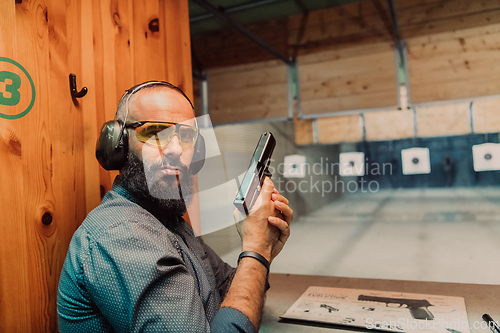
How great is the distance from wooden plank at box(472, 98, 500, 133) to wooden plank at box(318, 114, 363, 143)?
5.16ft

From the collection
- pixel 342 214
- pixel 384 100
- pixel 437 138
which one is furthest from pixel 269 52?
pixel 437 138

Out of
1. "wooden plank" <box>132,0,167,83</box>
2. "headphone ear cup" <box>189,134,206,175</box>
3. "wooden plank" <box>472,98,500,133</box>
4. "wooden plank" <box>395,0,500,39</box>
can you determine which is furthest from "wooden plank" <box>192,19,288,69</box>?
"wooden plank" <box>472,98,500,133</box>

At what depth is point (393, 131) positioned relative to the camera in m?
5.61

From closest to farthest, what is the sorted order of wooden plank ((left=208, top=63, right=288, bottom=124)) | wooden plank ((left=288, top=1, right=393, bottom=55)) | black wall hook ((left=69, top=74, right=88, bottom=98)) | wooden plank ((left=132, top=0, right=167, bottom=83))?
black wall hook ((left=69, top=74, right=88, bottom=98))
wooden plank ((left=132, top=0, right=167, bottom=83))
wooden plank ((left=208, top=63, right=288, bottom=124))
wooden plank ((left=288, top=1, right=393, bottom=55))

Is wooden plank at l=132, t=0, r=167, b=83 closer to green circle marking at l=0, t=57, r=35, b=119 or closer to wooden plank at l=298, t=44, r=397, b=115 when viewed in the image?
green circle marking at l=0, t=57, r=35, b=119

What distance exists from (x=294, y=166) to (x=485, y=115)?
2.76 metres

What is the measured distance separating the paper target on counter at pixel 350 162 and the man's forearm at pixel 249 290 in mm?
5173

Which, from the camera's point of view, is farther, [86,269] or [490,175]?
[490,175]

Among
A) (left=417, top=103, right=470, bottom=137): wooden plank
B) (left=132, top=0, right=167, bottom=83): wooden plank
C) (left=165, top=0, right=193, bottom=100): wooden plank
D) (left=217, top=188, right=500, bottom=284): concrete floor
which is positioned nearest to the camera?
(left=132, top=0, right=167, bottom=83): wooden plank

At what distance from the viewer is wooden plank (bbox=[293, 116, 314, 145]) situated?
4.14m

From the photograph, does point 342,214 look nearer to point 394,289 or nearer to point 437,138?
point 437,138

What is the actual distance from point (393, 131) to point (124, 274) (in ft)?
18.8

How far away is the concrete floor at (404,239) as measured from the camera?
269 cm

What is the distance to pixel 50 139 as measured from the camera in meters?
0.81
